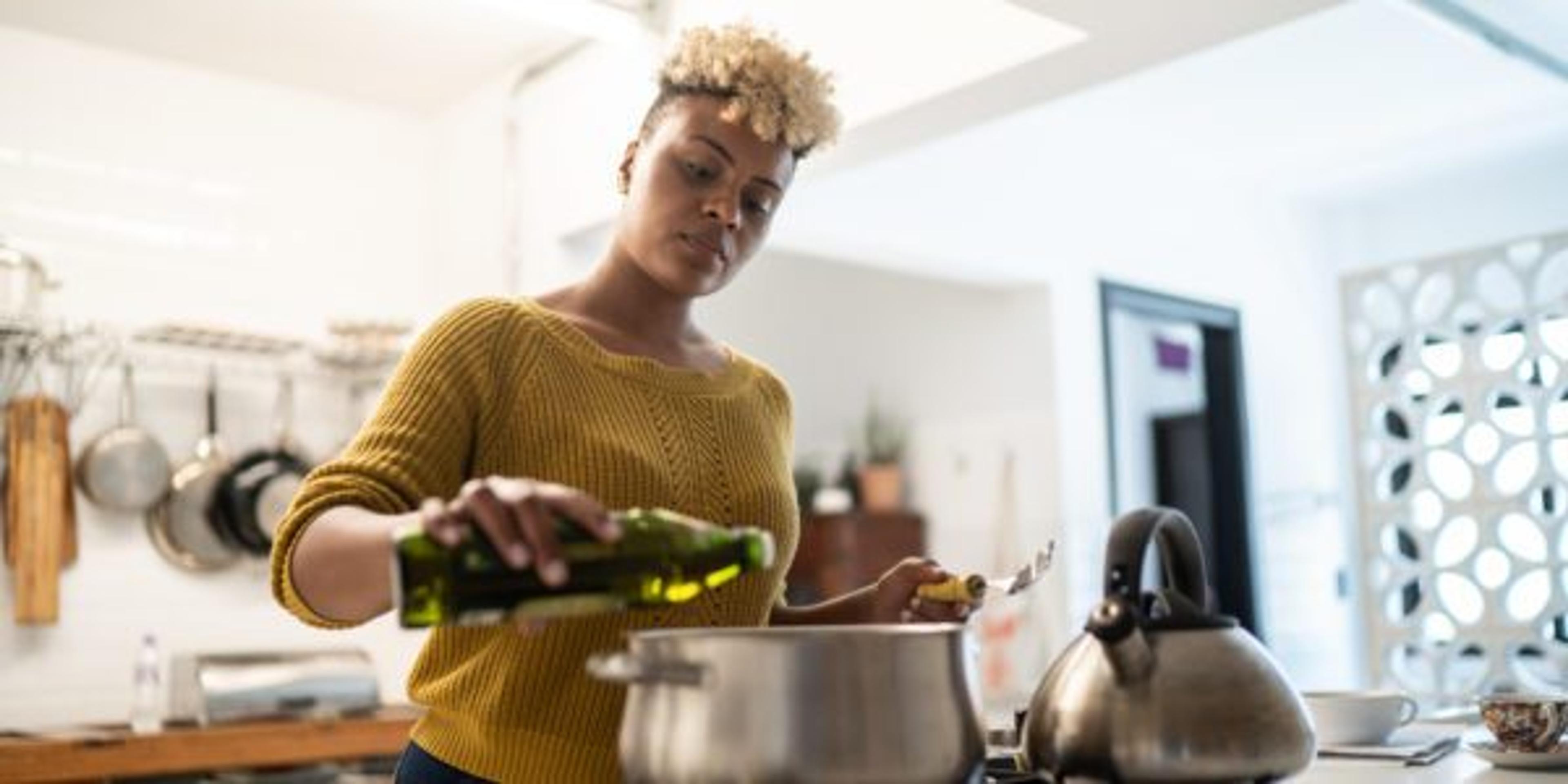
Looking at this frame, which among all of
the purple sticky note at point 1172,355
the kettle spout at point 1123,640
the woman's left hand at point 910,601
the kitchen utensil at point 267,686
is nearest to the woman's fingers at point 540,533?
the kettle spout at point 1123,640

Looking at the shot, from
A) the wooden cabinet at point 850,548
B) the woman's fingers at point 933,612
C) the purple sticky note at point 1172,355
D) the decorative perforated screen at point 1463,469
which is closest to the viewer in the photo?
the woman's fingers at point 933,612

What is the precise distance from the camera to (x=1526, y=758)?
4.32ft

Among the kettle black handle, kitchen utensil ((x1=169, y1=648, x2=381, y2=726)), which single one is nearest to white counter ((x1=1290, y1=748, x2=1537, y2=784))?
the kettle black handle

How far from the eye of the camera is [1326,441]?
5008 mm

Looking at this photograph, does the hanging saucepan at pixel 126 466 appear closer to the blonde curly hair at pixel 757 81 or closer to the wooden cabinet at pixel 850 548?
the wooden cabinet at pixel 850 548

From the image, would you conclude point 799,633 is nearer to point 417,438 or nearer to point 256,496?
point 417,438

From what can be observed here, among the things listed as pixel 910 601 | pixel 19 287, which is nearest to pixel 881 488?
pixel 19 287

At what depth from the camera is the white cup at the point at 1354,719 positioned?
4.70ft

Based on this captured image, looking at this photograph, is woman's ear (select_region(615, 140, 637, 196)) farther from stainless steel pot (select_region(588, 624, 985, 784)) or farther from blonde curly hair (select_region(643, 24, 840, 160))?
stainless steel pot (select_region(588, 624, 985, 784))

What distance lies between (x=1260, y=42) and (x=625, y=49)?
5.37 feet

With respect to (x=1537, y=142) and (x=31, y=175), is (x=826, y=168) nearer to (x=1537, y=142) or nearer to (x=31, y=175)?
(x=31, y=175)

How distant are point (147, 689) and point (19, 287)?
2.85 feet

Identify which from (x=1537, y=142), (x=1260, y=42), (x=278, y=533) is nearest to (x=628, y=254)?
(x=278, y=533)

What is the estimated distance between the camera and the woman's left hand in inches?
46.1
